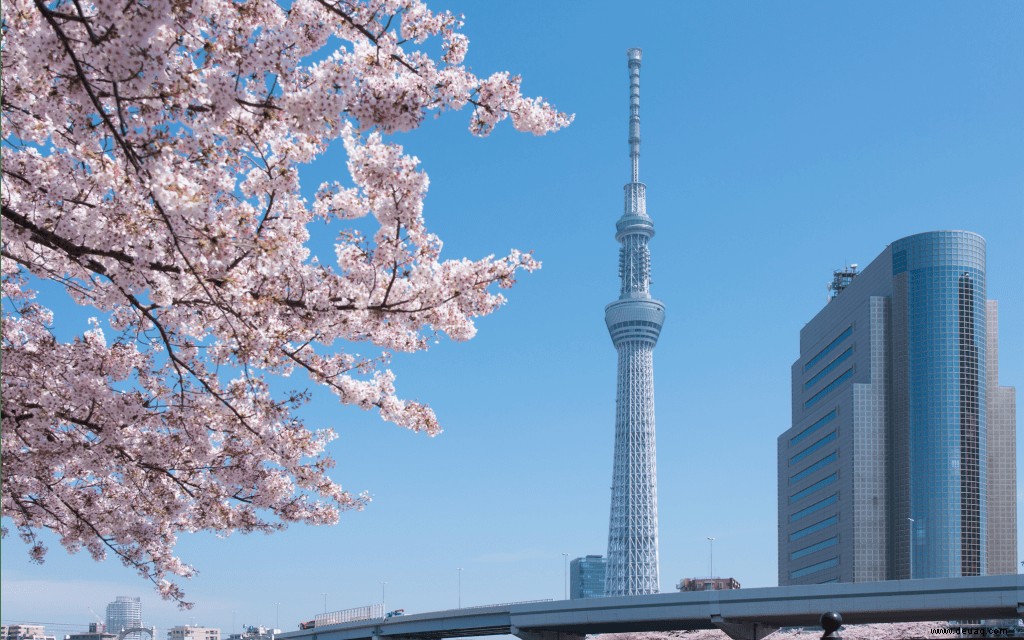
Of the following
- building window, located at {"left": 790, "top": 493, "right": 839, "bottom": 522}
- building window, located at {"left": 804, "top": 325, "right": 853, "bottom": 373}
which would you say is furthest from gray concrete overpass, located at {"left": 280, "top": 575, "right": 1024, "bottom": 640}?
building window, located at {"left": 804, "top": 325, "right": 853, "bottom": 373}

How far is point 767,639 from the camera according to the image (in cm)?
8844

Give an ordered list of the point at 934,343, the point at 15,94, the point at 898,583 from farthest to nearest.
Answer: the point at 934,343, the point at 898,583, the point at 15,94

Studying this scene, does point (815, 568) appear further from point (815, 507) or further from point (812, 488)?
point (812, 488)

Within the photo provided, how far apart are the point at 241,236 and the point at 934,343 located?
5031 inches

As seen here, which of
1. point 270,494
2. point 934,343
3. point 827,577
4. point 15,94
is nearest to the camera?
point 15,94

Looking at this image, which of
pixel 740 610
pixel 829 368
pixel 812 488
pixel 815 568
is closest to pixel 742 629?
pixel 740 610

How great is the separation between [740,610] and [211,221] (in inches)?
2887

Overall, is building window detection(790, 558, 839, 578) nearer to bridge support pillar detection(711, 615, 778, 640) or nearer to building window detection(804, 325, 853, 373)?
building window detection(804, 325, 853, 373)

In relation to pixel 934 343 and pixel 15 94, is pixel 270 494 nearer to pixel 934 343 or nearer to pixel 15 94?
pixel 15 94

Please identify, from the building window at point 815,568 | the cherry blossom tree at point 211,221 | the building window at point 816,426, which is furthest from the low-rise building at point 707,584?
the cherry blossom tree at point 211,221

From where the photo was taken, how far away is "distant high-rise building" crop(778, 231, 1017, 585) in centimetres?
12656

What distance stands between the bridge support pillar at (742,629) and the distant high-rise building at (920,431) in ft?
142

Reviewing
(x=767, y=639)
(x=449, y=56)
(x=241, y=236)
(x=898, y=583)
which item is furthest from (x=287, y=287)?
(x=767, y=639)

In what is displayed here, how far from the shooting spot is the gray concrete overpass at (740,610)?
69.2m
